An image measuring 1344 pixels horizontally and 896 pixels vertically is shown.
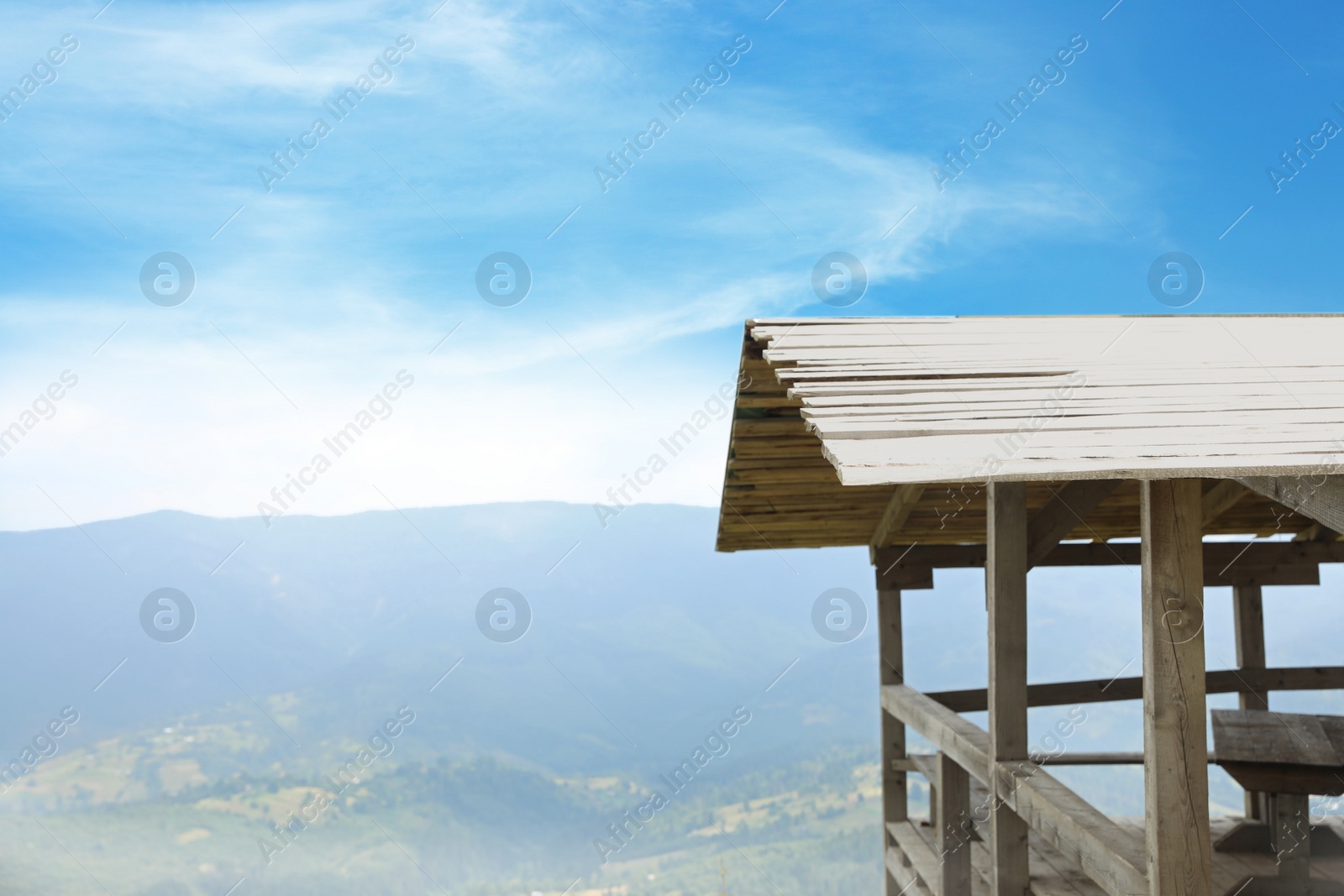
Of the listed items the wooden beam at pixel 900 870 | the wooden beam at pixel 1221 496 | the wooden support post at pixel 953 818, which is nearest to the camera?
the wooden beam at pixel 1221 496

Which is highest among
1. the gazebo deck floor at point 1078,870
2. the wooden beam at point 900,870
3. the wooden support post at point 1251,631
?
the wooden support post at point 1251,631

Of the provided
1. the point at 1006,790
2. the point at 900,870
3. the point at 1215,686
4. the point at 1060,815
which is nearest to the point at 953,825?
the point at 1006,790

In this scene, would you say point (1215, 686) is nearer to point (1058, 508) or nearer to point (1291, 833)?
point (1291, 833)

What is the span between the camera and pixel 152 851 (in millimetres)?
59094

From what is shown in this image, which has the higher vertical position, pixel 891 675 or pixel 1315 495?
pixel 1315 495

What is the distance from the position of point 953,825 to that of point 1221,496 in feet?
9.10

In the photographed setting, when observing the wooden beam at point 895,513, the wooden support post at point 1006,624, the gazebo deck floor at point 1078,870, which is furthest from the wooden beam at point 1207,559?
the wooden support post at point 1006,624

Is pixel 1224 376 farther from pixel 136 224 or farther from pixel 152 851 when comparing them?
pixel 136 224

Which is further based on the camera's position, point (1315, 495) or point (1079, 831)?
point (1079, 831)

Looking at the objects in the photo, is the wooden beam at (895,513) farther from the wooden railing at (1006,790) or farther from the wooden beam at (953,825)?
the wooden beam at (953,825)

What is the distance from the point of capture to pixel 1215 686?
851cm

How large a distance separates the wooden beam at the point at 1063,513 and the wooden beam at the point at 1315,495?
1440mm

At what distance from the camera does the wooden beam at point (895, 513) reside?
23.6 feet

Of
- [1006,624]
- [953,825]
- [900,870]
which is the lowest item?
[900,870]
